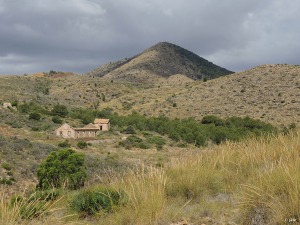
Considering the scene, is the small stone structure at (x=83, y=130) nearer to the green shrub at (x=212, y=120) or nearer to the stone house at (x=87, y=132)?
the stone house at (x=87, y=132)

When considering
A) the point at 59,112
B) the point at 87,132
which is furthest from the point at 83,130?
the point at 59,112

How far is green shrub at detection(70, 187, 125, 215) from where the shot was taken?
6.51m

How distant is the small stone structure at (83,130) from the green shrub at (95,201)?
59.6m

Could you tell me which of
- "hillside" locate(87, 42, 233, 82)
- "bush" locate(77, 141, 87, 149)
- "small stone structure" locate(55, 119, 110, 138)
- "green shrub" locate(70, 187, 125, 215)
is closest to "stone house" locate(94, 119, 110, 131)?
"small stone structure" locate(55, 119, 110, 138)

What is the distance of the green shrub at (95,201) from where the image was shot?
6.51 m

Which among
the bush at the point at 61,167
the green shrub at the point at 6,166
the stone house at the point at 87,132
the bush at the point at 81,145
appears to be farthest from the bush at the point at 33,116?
the bush at the point at 61,167

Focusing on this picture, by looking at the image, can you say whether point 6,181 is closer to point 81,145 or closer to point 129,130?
point 81,145

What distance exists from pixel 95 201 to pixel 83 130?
6317cm

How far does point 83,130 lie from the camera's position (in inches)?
2702

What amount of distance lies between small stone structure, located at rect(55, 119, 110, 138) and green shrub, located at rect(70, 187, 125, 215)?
2345 inches

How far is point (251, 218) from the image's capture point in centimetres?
497

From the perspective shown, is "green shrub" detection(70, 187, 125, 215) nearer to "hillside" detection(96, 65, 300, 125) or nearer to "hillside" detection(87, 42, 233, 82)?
"hillside" detection(96, 65, 300, 125)

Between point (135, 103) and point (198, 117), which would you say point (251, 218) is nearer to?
point (198, 117)

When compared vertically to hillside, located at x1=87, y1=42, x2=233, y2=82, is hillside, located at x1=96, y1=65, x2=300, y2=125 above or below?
below
